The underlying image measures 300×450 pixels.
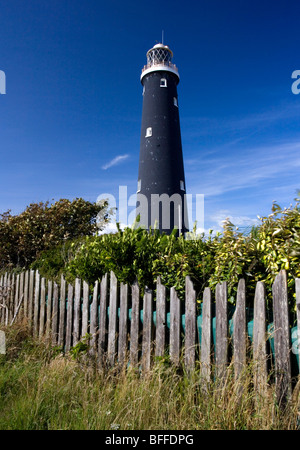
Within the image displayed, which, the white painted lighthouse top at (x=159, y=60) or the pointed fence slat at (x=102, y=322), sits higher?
the white painted lighthouse top at (x=159, y=60)

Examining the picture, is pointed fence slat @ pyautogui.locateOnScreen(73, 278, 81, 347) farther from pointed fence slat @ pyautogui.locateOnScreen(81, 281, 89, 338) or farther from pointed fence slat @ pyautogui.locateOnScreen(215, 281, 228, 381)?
pointed fence slat @ pyautogui.locateOnScreen(215, 281, 228, 381)

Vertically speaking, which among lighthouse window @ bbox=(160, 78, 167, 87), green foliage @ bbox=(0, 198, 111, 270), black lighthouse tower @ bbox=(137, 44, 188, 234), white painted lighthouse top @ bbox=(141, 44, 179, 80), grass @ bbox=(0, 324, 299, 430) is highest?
white painted lighthouse top @ bbox=(141, 44, 179, 80)

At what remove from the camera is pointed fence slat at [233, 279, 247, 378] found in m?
2.48

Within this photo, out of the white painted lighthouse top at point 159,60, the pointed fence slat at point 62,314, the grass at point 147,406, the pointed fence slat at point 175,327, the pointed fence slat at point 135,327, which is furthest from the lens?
the white painted lighthouse top at point 159,60

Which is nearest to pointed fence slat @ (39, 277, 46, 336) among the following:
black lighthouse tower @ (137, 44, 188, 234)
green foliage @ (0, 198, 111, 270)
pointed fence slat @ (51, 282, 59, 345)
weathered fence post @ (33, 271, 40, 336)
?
weathered fence post @ (33, 271, 40, 336)

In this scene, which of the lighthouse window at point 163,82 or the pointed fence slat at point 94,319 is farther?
the lighthouse window at point 163,82

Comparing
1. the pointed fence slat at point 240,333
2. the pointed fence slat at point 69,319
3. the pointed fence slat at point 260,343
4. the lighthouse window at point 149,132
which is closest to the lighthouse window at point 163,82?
the lighthouse window at point 149,132

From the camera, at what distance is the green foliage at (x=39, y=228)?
13.6 m

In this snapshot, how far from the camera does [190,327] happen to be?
291cm

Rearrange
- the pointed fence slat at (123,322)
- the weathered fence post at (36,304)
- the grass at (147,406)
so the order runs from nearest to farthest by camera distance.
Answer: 1. the grass at (147,406)
2. the pointed fence slat at (123,322)
3. the weathered fence post at (36,304)

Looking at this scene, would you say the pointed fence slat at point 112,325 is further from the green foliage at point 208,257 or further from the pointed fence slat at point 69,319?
the pointed fence slat at point 69,319

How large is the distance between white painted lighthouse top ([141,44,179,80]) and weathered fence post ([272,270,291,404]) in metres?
19.6

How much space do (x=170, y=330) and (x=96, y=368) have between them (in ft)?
4.30
